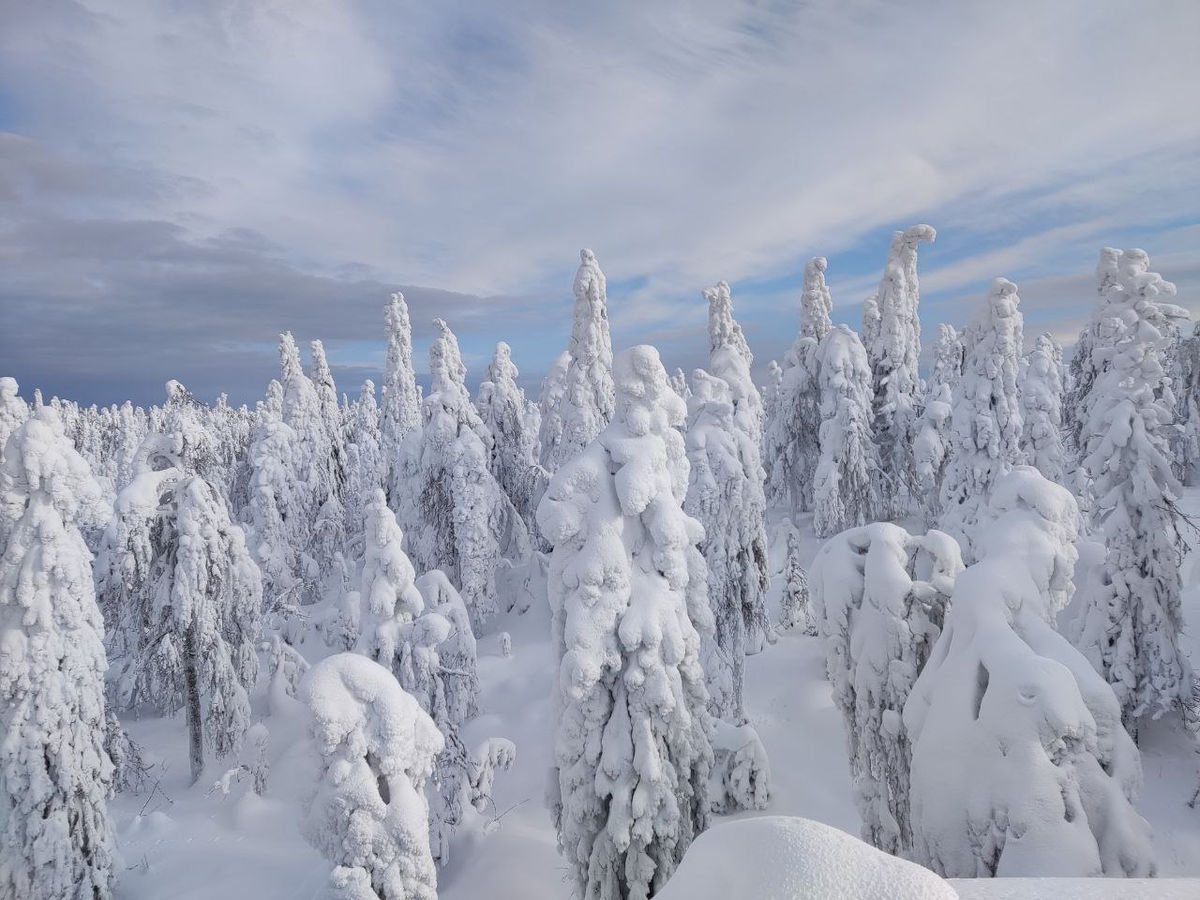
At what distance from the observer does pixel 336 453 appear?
125 ft

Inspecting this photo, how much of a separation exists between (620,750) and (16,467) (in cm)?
1109

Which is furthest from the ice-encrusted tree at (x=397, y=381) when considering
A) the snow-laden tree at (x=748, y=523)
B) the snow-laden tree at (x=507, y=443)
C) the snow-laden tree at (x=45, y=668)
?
the snow-laden tree at (x=45, y=668)

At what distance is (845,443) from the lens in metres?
25.9

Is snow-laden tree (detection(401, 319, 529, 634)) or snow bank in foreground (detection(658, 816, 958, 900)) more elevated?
snow-laden tree (detection(401, 319, 529, 634))

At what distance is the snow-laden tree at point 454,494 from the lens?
24.0 meters

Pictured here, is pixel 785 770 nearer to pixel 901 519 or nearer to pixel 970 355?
pixel 970 355

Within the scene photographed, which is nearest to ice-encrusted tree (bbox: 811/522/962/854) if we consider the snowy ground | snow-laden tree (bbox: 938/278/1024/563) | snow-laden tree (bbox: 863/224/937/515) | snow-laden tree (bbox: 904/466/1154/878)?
snow-laden tree (bbox: 904/466/1154/878)

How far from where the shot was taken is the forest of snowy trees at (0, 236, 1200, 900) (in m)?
7.01

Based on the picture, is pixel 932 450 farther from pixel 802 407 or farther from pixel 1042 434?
pixel 802 407

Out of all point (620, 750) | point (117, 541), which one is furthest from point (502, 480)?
point (620, 750)

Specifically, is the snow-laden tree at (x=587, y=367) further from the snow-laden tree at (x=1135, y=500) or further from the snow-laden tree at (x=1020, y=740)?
the snow-laden tree at (x=1020, y=740)

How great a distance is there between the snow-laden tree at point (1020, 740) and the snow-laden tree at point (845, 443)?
18.7 metres

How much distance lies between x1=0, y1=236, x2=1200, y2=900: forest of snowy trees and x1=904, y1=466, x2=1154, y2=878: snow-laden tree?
0.03 m

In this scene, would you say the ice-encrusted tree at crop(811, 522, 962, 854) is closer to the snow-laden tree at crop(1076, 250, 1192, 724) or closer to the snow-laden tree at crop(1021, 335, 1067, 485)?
the snow-laden tree at crop(1076, 250, 1192, 724)
